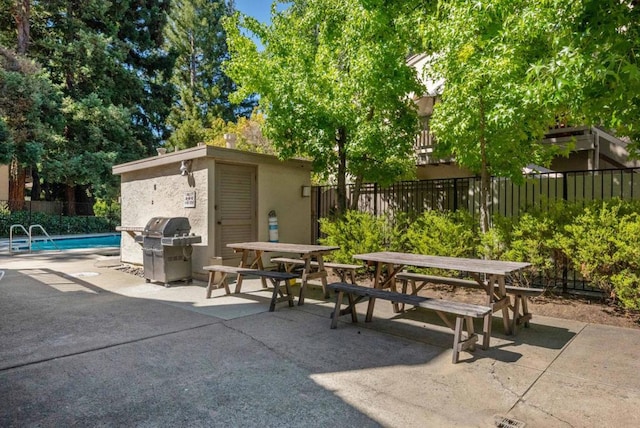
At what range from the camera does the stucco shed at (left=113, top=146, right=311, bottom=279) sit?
8.20 meters

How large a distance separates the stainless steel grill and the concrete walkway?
1747 millimetres

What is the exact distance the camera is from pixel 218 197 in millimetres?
8312

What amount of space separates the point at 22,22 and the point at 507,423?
25.0 m

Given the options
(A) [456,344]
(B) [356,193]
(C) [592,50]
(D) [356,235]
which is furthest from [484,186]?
(A) [456,344]

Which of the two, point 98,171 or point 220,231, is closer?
point 220,231

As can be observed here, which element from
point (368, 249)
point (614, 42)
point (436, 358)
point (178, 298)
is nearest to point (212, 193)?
point (178, 298)

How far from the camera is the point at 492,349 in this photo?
169 inches

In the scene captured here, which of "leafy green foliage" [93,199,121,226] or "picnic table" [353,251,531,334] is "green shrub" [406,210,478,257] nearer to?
"picnic table" [353,251,531,334]

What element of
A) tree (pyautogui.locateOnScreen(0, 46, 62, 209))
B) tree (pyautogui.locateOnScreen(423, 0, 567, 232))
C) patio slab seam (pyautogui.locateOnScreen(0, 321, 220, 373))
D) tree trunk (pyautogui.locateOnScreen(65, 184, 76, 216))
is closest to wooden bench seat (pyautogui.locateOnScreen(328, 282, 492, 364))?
patio slab seam (pyautogui.locateOnScreen(0, 321, 220, 373))

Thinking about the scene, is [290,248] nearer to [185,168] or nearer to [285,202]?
[285,202]

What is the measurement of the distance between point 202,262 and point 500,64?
255 inches

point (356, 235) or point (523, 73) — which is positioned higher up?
point (523, 73)

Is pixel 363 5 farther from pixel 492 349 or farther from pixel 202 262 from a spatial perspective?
pixel 492 349

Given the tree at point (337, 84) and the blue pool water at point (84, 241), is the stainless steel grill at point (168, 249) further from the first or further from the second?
the blue pool water at point (84, 241)
